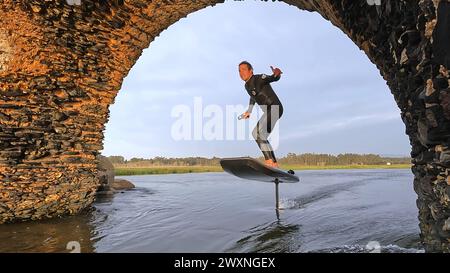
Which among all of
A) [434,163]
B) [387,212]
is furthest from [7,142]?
[387,212]

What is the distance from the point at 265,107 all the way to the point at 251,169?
176 centimetres

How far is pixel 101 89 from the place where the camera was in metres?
8.70

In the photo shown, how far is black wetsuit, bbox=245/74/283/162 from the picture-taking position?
26.8 feet

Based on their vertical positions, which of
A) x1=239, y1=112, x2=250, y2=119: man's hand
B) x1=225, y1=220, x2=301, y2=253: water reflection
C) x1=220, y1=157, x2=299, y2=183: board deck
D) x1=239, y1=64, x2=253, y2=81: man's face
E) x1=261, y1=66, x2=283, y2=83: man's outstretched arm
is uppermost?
x1=239, y1=64, x2=253, y2=81: man's face

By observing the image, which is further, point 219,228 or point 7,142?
point 7,142

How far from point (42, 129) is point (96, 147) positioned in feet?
5.16

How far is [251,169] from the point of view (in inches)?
312

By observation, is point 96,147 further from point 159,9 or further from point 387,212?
point 387,212

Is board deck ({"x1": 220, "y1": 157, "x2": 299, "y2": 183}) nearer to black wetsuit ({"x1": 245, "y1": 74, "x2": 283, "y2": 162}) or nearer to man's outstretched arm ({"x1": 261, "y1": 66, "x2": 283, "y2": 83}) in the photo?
black wetsuit ({"x1": 245, "y1": 74, "x2": 283, "y2": 162})

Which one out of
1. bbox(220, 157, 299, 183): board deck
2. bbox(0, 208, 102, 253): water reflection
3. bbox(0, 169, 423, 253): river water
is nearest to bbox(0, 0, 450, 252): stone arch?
bbox(0, 208, 102, 253): water reflection

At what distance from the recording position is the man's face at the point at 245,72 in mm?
8586

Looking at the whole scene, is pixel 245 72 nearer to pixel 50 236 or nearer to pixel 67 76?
pixel 67 76

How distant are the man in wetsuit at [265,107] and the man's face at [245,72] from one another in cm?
14

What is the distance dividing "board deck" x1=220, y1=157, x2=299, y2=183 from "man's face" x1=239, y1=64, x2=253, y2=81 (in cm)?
247
